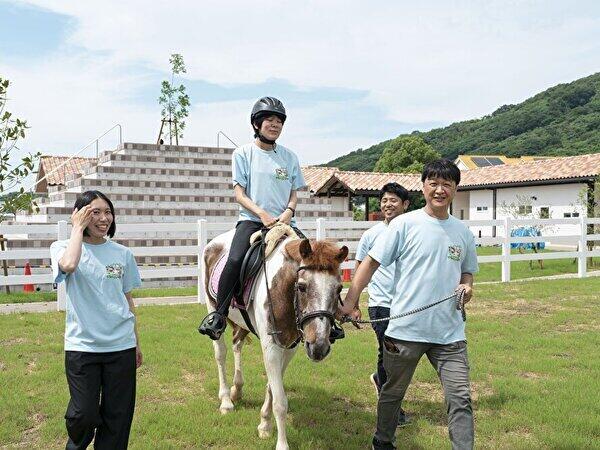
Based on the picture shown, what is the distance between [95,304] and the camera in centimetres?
328

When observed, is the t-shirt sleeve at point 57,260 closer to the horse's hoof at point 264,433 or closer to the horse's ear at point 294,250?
the horse's ear at point 294,250

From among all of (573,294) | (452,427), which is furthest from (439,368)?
(573,294)

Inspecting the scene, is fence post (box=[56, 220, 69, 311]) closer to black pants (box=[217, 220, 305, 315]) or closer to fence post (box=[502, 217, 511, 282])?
black pants (box=[217, 220, 305, 315])

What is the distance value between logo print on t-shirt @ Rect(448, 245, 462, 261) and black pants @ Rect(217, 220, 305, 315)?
132 cm

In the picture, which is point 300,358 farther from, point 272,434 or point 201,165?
point 201,165

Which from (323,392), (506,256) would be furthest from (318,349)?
(506,256)

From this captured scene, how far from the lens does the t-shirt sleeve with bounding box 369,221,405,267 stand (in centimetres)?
360

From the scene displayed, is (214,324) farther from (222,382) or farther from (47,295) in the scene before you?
(47,295)

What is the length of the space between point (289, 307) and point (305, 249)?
599mm

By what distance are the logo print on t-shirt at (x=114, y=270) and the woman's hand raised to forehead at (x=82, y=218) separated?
0.29m

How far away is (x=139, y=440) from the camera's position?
4.46 m

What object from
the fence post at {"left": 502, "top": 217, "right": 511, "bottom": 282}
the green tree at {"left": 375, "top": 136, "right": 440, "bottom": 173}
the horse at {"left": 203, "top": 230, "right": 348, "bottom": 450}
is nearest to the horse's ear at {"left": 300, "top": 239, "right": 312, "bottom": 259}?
the horse at {"left": 203, "top": 230, "right": 348, "bottom": 450}

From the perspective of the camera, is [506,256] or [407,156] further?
[407,156]

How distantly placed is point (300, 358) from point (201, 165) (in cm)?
1628
